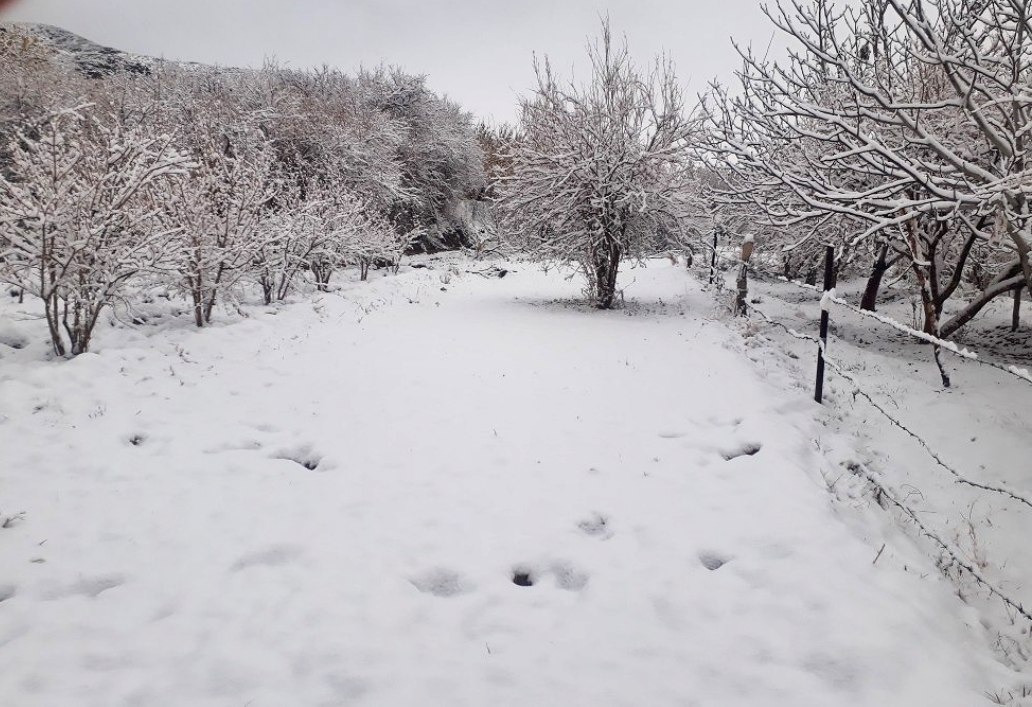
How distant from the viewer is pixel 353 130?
21906mm

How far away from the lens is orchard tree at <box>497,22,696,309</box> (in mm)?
11523

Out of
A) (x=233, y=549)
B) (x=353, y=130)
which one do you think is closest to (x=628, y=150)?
(x=233, y=549)

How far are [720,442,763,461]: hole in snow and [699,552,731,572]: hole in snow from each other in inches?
60.6

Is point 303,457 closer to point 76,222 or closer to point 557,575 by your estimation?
point 557,575

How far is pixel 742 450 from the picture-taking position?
486 centimetres

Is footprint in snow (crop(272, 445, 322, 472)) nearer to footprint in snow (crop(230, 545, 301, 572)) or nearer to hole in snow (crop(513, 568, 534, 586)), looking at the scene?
footprint in snow (crop(230, 545, 301, 572))

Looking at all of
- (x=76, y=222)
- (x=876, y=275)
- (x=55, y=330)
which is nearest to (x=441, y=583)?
(x=55, y=330)

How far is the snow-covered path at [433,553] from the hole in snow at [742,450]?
0.04m

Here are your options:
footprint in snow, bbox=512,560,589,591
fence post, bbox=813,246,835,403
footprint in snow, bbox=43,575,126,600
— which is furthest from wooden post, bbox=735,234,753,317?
footprint in snow, bbox=43,575,126,600

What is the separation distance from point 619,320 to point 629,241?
7.87 feet

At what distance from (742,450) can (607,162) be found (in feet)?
27.2

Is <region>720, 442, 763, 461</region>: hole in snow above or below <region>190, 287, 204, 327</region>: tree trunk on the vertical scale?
below

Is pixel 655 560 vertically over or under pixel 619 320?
under

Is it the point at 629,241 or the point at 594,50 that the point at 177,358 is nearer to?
the point at 629,241
